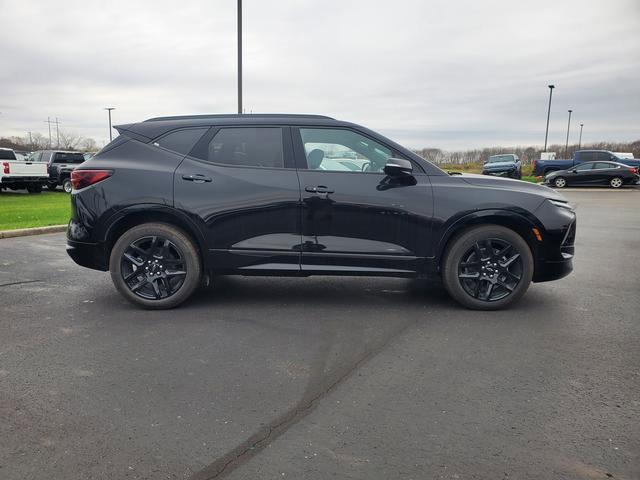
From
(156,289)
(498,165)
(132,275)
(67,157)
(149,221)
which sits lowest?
(156,289)

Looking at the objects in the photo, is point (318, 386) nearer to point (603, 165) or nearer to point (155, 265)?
point (155, 265)

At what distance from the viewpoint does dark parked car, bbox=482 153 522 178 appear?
27.8 metres

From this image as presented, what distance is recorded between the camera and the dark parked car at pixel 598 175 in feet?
83.0

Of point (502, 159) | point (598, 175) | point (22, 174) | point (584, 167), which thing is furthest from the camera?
point (502, 159)

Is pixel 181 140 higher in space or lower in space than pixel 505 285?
higher

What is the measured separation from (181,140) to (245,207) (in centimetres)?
95

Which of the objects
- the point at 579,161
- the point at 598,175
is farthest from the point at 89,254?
the point at 579,161

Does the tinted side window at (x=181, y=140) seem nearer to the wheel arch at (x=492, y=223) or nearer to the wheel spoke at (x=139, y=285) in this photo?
the wheel spoke at (x=139, y=285)

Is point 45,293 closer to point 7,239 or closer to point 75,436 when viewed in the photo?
point 75,436

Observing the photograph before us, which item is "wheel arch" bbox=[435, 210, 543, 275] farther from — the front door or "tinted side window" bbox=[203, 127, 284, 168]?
"tinted side window" bbox=[203, 127, 284, 168]

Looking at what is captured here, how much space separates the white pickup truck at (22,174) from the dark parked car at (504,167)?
71.8 ft

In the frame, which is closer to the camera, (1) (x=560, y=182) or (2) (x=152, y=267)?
(2) (x=152, y=267)

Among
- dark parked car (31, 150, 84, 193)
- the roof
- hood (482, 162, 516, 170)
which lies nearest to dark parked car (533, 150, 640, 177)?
hood (482, 162, 516, 170)

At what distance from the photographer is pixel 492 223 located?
491cm
